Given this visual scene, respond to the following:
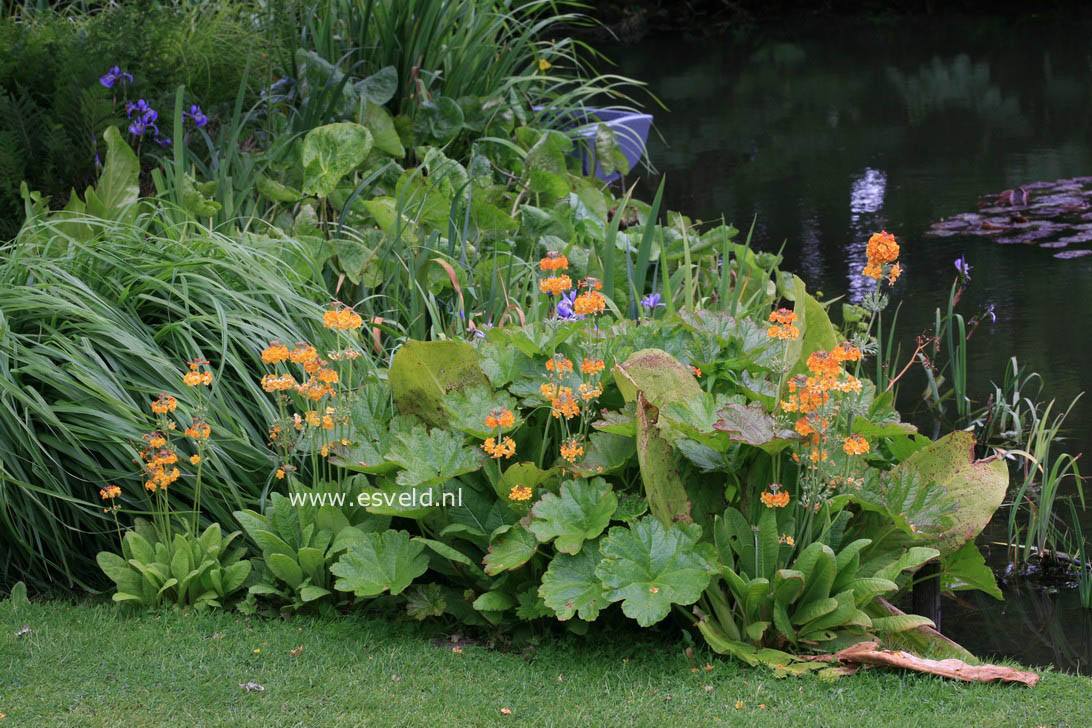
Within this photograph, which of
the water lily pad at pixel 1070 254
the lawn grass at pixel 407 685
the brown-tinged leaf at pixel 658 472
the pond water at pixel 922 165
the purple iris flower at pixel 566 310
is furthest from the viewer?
the water lily pad at pixel 1070 254

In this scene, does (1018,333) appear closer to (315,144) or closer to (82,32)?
(315,144)

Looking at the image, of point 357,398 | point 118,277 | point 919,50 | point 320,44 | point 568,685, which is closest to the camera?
point 568,685

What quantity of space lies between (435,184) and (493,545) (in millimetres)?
1950

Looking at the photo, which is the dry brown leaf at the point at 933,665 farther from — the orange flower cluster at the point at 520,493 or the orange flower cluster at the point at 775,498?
the orange flower cluster at the point at 520,493

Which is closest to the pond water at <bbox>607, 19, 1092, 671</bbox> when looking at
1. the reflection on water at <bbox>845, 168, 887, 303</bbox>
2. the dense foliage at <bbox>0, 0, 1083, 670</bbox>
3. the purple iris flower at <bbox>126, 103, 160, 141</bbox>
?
the reflection on water at <bbox>845, 168, 887, 303</bbox>

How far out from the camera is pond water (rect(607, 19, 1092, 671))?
441cm

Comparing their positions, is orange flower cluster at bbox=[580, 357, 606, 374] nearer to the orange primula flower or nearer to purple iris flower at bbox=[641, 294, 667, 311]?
the orange primula flower

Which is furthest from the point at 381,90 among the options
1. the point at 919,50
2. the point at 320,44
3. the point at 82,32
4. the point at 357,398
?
the point at 919,50

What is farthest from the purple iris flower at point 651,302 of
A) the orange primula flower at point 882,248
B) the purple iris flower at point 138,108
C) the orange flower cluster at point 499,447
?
the purple iris flower at point 138,108

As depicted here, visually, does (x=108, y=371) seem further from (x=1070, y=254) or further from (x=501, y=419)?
(x=1070, y=254)

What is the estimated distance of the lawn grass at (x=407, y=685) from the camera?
212cm

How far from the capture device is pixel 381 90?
15.5 feet

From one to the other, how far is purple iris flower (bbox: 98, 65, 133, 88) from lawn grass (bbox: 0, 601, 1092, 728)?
2.28 m

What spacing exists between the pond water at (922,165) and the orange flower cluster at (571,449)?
1118mm
